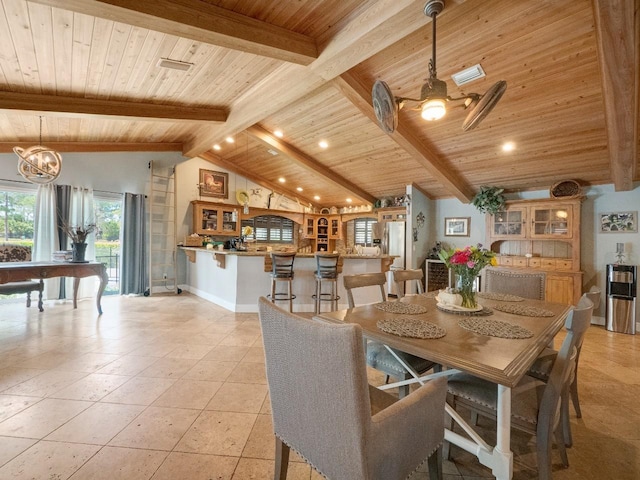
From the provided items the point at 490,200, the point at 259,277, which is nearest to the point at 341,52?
the point at 259,277

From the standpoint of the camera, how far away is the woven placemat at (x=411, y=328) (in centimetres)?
148

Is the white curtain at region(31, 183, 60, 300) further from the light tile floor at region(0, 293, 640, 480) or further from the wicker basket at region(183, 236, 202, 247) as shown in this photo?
the wicker basket at region(183, 236, 202, 247)

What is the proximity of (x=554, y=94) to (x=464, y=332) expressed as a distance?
136 inches

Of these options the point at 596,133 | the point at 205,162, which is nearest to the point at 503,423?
the point at 596,133

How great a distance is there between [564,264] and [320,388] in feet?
18.8

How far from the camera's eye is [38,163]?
389 cm

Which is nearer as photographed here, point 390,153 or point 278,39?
point 278,39

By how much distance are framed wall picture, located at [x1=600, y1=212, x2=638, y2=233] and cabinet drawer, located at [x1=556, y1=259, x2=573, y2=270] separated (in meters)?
0.67

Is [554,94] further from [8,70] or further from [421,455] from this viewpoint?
[8,70]

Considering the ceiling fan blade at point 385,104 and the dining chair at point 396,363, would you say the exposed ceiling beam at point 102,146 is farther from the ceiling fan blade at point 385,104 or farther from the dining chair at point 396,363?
the dining chair at point 396,363

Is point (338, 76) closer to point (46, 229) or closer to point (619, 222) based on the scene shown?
point (619, 222)

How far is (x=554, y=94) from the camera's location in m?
3.45

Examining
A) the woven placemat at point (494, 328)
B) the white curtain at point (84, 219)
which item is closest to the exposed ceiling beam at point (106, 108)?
the white curtain at point (84, 219)

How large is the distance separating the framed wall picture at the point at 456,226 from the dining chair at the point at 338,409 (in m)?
5.90
